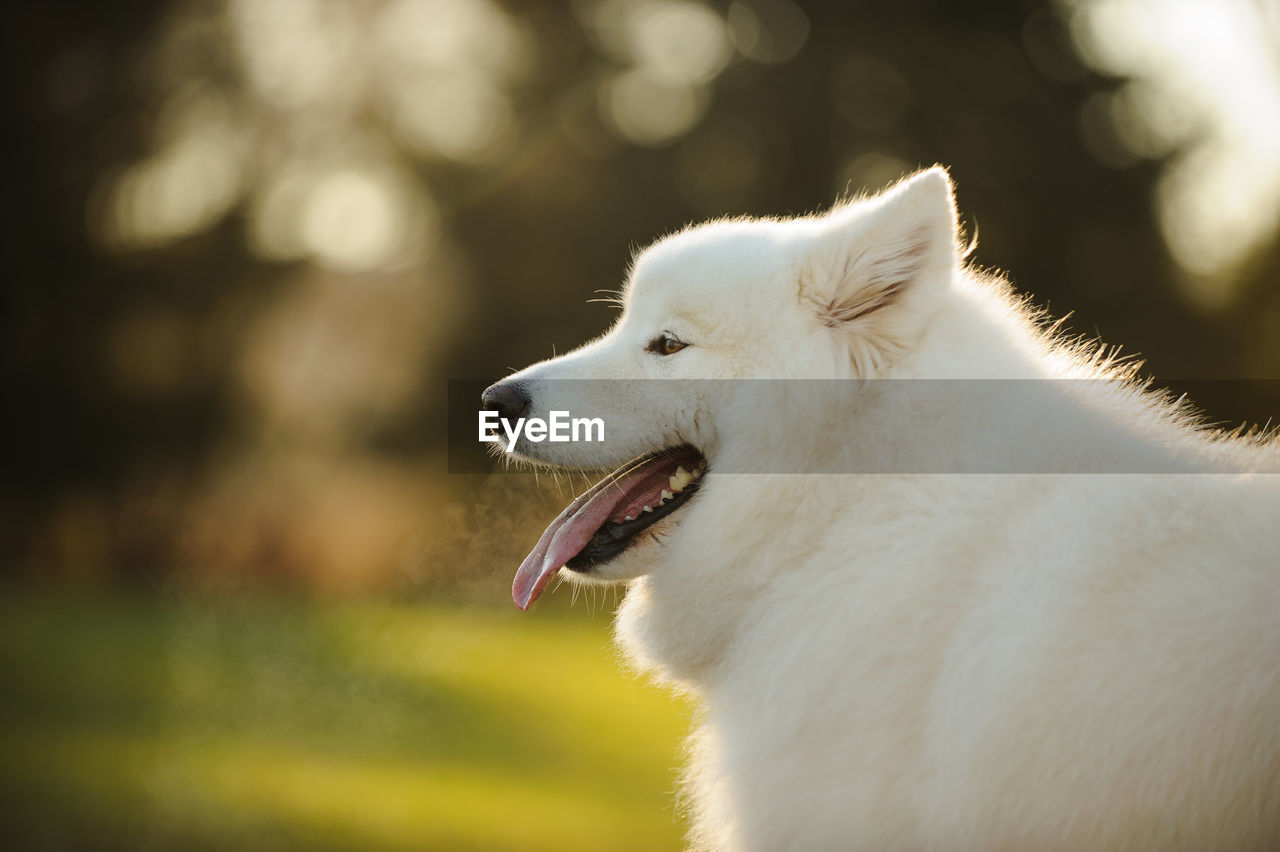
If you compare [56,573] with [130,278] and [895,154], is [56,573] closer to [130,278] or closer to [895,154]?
[130,278]

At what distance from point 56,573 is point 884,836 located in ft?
45.2

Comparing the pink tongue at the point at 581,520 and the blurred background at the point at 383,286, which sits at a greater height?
the blurred background at the point at 383,286

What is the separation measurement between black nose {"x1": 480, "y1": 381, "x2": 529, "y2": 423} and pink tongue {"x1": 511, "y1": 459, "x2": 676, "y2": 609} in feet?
1.16

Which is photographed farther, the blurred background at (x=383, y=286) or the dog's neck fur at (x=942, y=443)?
the blurred background at (x=383, y=286)

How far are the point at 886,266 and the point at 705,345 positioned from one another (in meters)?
0.59

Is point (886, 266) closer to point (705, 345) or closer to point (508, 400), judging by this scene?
point (705, 345)

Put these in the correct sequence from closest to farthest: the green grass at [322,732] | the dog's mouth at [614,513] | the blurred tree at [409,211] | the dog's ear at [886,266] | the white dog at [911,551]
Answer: the white dog at [911,551] < the dog's ear at [886,266] < the dog's mouth at [614,513] < the green grass at [322,732] < the blurred tree at [409,211]

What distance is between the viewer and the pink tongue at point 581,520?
120 inches

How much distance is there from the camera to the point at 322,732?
797 cm

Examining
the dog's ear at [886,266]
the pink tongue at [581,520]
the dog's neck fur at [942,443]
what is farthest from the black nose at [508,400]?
the dog's ear at [886,266]

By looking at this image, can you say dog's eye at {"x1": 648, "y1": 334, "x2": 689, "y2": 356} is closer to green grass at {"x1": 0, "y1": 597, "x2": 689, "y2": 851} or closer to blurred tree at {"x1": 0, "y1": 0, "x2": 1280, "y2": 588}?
green grass at {"x1": 0, "y1": 597, "x2": 689, "y2": 851}

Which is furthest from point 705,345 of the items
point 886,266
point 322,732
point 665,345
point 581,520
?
point 322,732

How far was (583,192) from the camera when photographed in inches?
568

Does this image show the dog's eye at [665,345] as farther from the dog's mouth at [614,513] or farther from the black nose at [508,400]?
the black nose at [508,400]
